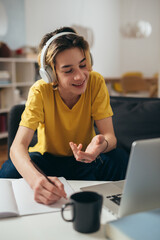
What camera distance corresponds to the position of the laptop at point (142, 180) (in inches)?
21.9

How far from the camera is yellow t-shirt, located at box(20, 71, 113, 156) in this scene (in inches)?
49.1

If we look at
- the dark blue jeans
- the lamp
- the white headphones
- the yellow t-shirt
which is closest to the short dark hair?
the white headphones

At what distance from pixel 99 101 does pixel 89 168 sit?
0.32 meters

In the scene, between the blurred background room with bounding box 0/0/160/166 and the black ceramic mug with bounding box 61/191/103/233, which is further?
the blurred background room with bounding box 0/0/160/166

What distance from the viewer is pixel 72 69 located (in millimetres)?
1141

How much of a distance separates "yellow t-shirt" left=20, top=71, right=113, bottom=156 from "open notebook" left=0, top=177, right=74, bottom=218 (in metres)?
0.41

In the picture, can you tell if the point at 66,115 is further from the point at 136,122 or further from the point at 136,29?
the point at 136,29

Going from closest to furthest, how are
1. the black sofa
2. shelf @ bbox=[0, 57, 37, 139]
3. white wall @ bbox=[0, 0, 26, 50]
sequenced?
the black sofa
shelf @ bbox=[0, 57, 37, 139]
white wall @ bbox=[0, 0, 26, 50]

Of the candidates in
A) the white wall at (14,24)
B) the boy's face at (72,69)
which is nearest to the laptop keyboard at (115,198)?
the boy's face at (72,69)

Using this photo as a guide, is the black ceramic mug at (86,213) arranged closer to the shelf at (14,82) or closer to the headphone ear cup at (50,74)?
the headphone ear cup at (50,74)

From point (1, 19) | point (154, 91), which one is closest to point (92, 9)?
point (154, 91)

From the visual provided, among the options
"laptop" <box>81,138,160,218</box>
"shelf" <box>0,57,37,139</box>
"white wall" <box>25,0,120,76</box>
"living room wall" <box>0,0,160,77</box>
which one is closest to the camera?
"laptop" <box>81,138,160,218</box>

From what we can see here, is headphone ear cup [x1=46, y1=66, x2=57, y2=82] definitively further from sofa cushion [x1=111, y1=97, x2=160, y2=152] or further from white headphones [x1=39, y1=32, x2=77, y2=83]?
sofa cushion [x1=111, y1=97, x2=160, y2=152]

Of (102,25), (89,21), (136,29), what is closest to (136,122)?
(136,29)
